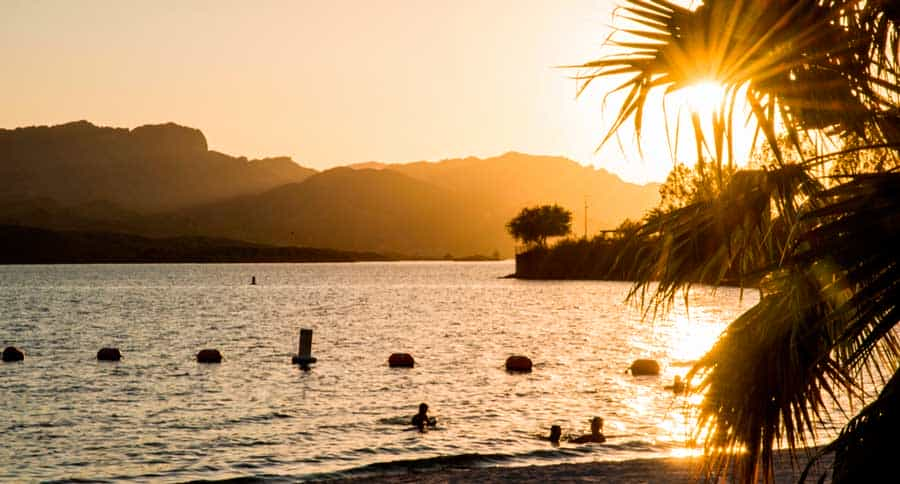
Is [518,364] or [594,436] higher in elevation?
[594,436]

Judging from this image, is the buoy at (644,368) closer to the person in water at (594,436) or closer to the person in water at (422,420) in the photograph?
the person in water at (422,420)

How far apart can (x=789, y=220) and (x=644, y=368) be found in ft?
146

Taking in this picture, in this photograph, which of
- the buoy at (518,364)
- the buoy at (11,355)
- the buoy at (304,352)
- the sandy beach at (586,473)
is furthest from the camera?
the buoy at (11,355)

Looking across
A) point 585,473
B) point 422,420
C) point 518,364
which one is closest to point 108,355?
point 518,364

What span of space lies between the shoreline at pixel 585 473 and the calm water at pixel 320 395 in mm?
1659

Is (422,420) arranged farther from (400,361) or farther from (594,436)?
(400,361)

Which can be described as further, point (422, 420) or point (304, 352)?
point (304, 352)

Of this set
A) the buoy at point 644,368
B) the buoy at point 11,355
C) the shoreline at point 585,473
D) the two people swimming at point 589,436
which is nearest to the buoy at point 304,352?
the buoy at point 11,355

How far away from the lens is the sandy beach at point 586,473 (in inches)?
783

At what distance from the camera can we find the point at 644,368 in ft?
165

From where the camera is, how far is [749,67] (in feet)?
20.5

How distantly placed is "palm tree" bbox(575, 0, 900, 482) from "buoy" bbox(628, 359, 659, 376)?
4315 centimetres

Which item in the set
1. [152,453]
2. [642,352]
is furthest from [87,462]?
[642,352]

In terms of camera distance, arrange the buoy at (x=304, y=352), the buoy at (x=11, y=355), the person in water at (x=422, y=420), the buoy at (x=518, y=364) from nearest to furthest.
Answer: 1. the person in water at (x=422, y=420)
2. the buoy at (x=518, y=364)
3. the buoy at (x=304, y=352)
4. the buoy at (x=11, y=355)
